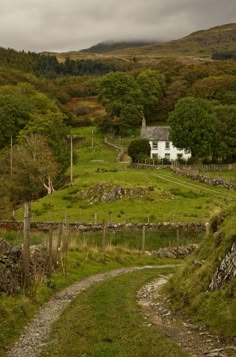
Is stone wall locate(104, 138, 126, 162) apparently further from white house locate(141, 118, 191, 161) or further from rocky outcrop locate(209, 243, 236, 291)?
rocky outcrop locate(209, 243, 236, 291)

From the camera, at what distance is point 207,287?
61.1 feet

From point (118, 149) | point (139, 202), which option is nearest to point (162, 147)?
point (118, 149)

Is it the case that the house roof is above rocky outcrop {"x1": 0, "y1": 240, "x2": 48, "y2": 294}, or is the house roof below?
above

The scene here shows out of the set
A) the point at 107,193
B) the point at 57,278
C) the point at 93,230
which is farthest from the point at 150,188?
the point at 57,278

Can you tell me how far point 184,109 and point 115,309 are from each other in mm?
86164

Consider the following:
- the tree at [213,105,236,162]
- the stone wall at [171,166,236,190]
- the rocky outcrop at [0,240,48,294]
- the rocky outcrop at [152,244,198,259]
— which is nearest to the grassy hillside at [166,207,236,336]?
the rocky outcrop at [0,240,48,294]

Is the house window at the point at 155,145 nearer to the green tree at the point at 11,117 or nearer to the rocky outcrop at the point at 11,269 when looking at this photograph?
the green tree at the point at 11,117

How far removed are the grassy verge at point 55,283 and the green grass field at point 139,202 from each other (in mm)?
14056

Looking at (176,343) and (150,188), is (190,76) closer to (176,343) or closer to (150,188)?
(150,188)

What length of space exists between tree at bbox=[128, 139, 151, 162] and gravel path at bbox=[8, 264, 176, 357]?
79125 mm

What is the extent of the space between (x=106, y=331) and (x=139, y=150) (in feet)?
303

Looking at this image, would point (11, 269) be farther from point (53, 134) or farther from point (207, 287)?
point (53, 134)

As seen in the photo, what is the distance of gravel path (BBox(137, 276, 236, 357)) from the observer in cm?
1381

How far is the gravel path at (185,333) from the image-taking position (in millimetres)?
13812
